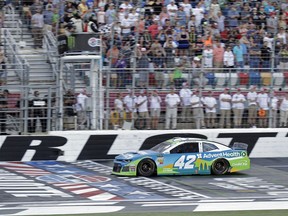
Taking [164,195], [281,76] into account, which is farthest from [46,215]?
[281,76]

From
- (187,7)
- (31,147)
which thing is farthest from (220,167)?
(187,7)

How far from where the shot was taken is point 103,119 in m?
23.7

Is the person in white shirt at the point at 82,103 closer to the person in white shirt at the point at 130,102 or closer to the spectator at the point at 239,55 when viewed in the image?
the person in white shirt at the point at 130,102

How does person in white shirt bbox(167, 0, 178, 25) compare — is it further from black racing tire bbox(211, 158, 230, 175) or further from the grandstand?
black racing tire bbox(211, 158, 230, 175)

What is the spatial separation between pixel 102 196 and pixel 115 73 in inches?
284

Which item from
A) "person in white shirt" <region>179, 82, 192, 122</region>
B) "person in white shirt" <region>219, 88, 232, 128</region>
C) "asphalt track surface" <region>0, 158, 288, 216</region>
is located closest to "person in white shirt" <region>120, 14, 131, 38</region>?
"person in white shirt" <region>179, 82, 192, 122</region>

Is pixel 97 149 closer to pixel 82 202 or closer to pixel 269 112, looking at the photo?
pixel 269 112

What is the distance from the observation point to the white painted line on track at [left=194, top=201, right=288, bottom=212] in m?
15.6

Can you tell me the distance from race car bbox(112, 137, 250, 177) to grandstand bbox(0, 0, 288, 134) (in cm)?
284

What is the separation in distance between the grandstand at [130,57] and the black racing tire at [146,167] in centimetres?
338

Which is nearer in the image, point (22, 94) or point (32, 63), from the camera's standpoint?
point (22, 94)

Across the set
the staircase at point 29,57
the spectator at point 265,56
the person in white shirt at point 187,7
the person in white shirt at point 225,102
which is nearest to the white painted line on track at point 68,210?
the staircase at point 29,57

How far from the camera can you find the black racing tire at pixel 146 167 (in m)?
20.3

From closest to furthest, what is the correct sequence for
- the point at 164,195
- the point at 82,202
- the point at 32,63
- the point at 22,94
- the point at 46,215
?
the point at 46,215, the point at 82,202, the point at 164,195, the point at 22,94, the point at 32,63
